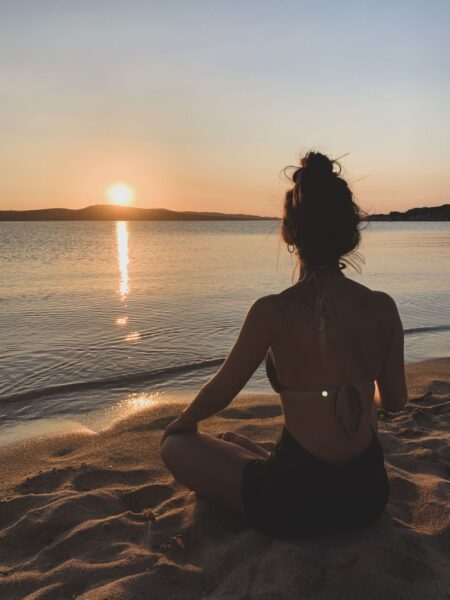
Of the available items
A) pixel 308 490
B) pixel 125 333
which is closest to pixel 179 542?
pixel 308 490

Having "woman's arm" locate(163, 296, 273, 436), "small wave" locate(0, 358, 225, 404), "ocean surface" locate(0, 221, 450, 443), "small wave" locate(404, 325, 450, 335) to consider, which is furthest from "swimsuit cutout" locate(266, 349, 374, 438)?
"small wave" locate(404, 325, 450, 335)

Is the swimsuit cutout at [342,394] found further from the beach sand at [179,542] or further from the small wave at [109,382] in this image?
the small wave at [109,382]

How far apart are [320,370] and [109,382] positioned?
5.11m

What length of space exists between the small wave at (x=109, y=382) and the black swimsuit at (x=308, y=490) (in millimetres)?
4499

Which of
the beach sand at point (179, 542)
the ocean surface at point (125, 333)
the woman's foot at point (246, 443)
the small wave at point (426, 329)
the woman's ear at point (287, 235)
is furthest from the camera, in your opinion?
the small wave at point (426, 329)

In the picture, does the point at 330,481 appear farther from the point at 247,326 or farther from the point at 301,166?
the point at 301,166

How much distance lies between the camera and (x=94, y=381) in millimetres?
7340

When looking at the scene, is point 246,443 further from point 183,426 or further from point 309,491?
point 309,491

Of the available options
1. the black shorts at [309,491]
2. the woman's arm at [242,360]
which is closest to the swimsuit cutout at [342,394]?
the woman's arm at [242,360]

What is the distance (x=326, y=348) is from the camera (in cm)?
268

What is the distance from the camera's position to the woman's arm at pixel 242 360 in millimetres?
2692

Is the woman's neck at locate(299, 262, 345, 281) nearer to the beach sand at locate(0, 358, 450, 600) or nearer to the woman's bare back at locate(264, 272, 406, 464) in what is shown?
the woman's bare back at locate(264, 272, 406, 464)

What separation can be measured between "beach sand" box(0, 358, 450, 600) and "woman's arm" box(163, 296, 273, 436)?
2.43 ft

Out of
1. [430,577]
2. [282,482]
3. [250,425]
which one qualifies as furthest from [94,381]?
[430,577]
